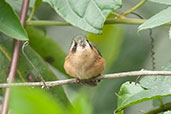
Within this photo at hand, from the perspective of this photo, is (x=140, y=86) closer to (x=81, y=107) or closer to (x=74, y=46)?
(x=74, y=46)

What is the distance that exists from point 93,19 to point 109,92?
143 centimetres

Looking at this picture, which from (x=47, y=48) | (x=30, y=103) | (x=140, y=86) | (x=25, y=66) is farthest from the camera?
(x=47, y=48)

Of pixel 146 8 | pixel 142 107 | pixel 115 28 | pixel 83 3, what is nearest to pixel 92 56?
pixel 83 3

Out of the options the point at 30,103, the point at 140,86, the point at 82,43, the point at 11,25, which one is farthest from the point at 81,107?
the point at 82,43

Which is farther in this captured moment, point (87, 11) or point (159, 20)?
point (87, 11)

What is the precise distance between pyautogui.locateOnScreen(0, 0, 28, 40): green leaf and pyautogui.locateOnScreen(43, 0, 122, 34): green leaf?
0.15 m

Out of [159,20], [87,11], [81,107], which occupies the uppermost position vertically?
[81,107]

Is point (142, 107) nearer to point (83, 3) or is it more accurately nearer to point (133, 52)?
point (133, 52)

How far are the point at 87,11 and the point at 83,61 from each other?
0.34m

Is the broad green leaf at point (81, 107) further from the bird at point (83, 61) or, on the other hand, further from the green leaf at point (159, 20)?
the bird at point (83, 61)

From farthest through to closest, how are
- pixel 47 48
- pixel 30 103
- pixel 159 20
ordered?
pixel 47 48, pixel 159 20, pixel 30 103

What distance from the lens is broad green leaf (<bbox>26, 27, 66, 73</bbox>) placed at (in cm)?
221

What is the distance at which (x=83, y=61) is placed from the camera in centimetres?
175

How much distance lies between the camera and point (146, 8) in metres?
2.68
